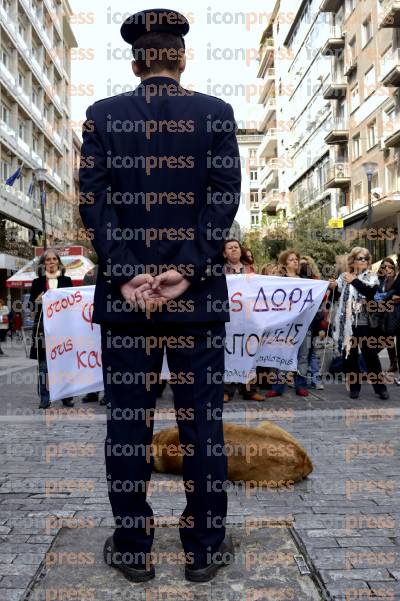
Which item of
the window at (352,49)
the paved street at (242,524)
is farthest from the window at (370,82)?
the paved street at (242,524)

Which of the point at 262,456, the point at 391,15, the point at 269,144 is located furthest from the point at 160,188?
the point at 269,144

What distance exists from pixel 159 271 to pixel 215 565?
1260 millimetres

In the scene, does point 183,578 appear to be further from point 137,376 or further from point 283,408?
point 283,408

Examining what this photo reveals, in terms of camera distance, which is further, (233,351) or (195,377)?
(233,351)

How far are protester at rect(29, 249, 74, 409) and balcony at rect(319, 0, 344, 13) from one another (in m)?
36.7

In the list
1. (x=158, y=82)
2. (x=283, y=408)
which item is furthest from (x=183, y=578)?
(x=283, y=408)

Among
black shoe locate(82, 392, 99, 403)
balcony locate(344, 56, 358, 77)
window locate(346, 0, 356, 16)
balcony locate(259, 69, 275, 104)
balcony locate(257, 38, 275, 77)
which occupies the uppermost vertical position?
balcony locate(257, 38, 275, 77)

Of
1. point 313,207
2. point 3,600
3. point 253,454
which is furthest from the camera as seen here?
point 313,207

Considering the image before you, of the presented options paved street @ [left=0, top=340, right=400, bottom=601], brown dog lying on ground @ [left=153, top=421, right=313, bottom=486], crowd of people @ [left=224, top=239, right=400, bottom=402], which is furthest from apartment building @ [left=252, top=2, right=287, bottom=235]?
brown dog lying on ground @ [left=153, top=421, right=313, bottom=486]

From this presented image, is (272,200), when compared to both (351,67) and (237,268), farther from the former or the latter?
(237,268)

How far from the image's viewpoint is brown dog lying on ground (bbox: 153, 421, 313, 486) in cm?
418

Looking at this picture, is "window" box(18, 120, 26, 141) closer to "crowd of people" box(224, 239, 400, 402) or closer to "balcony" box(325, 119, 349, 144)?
"balcony" box(325, 119, 349, 144)

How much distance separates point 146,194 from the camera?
2758 mm

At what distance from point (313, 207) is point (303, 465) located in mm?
41201
